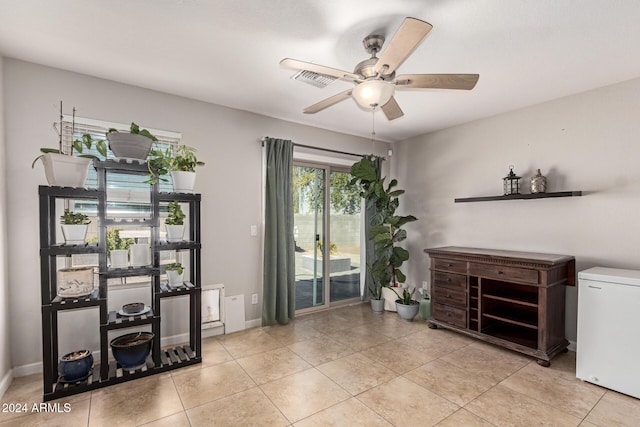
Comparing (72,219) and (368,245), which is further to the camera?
(368,245)

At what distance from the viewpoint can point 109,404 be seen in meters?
2.19

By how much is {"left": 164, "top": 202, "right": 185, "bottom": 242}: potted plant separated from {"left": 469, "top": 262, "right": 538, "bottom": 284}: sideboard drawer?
296 centimetres

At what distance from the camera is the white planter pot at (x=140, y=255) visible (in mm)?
2572

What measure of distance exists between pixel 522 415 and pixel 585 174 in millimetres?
2360

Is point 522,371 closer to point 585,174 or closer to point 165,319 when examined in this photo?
point 585,174

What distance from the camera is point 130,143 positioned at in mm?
2473

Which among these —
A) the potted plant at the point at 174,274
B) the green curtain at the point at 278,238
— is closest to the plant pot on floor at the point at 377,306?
the green curtain at the point at 278,238

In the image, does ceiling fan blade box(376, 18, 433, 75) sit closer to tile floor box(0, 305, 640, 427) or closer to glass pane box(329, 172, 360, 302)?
tile floor box(0, 305, 640, 427)

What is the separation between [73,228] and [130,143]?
759mm

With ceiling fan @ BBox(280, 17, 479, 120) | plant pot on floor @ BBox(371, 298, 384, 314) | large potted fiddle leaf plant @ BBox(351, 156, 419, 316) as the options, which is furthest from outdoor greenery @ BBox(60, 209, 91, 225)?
plant pot on floor @ BBox(371, 298, 384, 314)

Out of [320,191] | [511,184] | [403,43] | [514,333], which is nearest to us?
[403,43]

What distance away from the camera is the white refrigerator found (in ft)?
7.54

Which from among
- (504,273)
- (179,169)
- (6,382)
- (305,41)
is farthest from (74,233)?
(504,273)

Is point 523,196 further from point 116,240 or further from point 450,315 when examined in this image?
point 116,240
